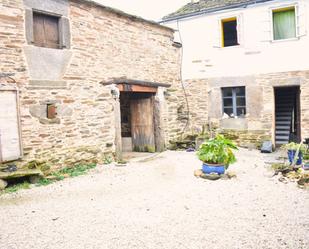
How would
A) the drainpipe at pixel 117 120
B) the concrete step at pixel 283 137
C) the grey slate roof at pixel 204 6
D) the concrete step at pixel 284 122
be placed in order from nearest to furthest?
the drainpipe at pixel 117 120 < the grey slate roof at pixel 204 6 < the concrete step at pixel 283 137 < the concrete step at pixel 284 122

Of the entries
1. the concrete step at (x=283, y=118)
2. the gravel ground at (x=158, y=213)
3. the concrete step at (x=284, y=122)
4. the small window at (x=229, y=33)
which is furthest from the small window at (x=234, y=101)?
the gravel ground at (x=158, y=213)

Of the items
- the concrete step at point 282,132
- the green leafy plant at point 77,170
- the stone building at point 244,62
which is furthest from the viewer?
the concrete step at point 282,132

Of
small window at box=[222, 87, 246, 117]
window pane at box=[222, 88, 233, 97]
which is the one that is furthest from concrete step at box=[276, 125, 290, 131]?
window pane at box=[222, 88, 233, 97]

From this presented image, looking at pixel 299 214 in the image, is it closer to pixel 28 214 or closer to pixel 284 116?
pixel 28 214

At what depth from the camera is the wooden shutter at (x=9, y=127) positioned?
632 cm

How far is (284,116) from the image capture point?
12477 millimetres

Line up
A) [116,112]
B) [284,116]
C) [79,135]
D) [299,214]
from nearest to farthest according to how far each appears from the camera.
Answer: [299,214], [79,135], [116,112], [284,116]

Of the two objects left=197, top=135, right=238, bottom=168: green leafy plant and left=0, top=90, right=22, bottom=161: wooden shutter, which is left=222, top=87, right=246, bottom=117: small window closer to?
left=197, top=135, right=238, bottom=168: green leafy plant

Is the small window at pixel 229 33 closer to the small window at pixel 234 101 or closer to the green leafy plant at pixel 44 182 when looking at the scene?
the small window at pixel 234 101

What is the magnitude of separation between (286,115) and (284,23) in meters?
4.01

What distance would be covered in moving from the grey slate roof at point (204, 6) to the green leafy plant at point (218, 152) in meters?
5.82

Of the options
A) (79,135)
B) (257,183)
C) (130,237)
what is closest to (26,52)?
(79,135)

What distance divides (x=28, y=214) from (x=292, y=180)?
17.0ft

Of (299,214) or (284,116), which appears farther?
(284,116)
